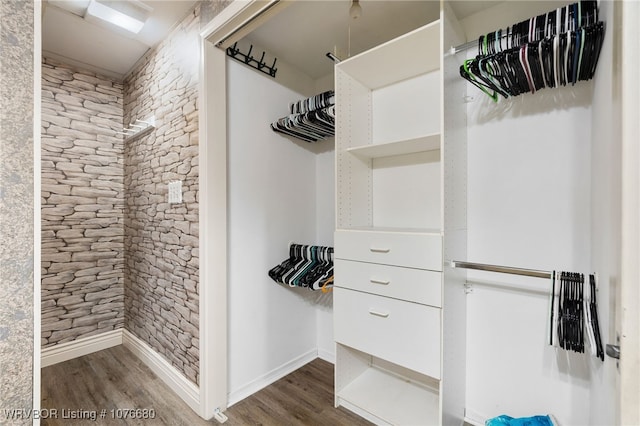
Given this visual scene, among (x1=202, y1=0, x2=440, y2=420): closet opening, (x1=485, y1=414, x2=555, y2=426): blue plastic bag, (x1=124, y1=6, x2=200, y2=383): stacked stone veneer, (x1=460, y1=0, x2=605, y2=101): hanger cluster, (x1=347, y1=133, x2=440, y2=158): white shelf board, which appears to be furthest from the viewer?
(x1=124, y1=6, x2=200, y2=383): stacked stone veneer

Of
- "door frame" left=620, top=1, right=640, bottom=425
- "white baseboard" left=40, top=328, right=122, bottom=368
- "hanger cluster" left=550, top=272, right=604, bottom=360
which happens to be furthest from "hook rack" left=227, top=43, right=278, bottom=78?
"white baseboard" left=40, top=328, right=122, bottom=368

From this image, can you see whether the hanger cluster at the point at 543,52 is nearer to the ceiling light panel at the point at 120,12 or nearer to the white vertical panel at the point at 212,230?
the white vertical panel at the point at 212,230

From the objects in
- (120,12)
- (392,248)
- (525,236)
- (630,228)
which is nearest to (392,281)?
(392,248)

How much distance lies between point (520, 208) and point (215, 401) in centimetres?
212

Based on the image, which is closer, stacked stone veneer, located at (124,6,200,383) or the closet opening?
the closet opening

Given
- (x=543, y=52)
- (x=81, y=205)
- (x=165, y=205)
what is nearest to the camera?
(x=543, y=52)

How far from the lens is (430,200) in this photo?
184cm

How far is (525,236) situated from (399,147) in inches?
32.5

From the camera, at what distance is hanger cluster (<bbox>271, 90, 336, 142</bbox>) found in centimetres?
192

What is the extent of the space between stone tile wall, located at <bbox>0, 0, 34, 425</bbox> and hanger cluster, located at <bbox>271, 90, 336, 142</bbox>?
4.50ft

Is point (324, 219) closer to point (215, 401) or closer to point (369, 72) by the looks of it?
point (369, 72)

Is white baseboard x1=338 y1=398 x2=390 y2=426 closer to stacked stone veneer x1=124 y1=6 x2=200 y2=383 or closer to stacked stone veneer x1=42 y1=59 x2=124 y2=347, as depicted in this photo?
stacked stone veneer x1=124 y1=6 x2=200 y2=383

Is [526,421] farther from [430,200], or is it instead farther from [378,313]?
[430,200]

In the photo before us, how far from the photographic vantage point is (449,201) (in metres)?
1.46
